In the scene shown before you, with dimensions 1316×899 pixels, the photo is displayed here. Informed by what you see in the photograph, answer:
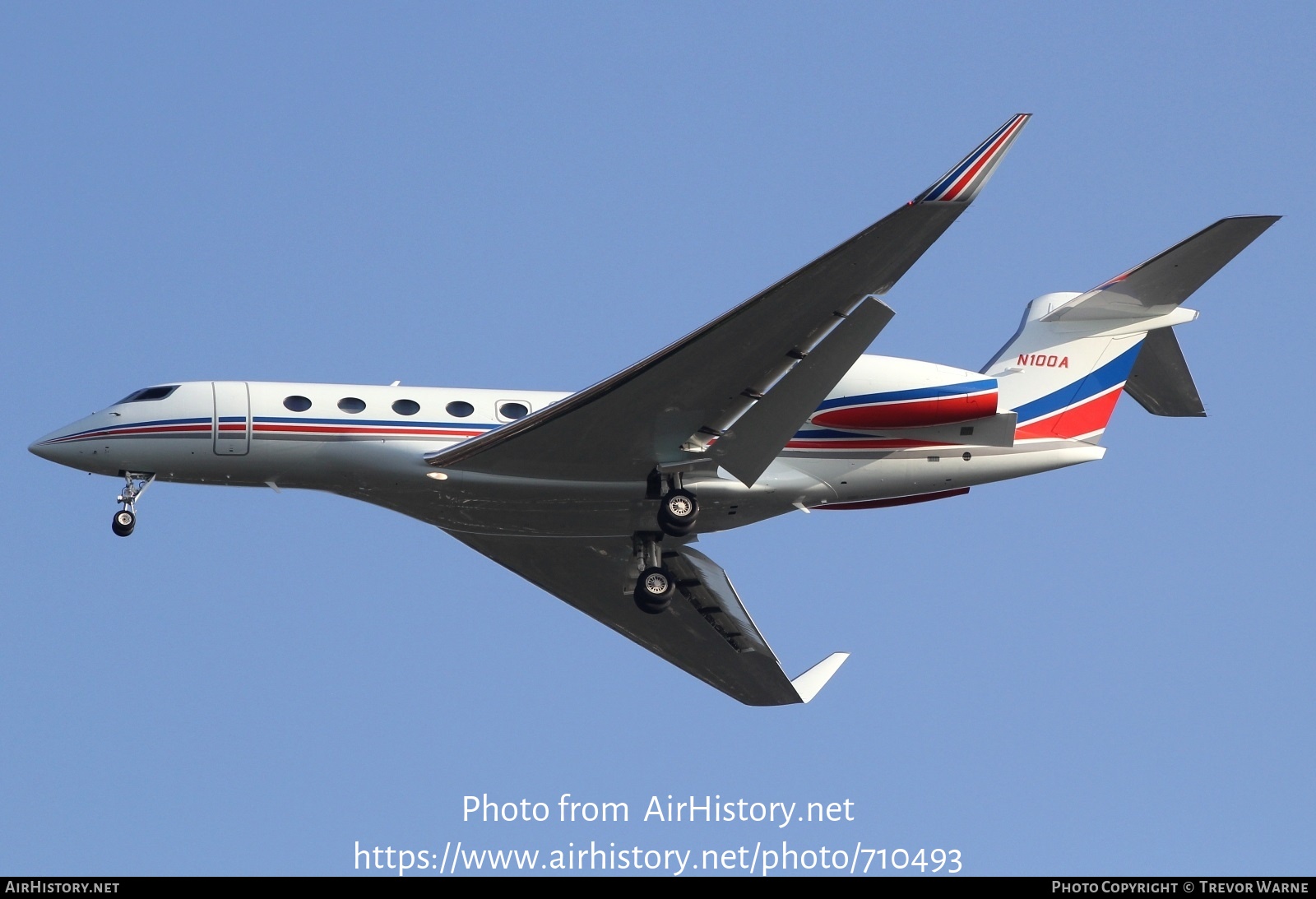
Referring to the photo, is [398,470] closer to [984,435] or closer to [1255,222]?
[984,435]

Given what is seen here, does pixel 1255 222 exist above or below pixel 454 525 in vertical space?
above

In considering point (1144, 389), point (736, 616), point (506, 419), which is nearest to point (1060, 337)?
point (1144, 389)

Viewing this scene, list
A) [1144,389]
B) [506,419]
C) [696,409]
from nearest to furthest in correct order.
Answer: [696,409] < [506,419] < [1144,389]

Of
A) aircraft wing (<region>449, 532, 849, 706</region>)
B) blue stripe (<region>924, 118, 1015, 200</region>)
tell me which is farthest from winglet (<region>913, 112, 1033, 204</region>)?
aircraft wing (<region>449, 532, 849, 706</region>)

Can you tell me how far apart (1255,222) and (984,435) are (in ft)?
13.2

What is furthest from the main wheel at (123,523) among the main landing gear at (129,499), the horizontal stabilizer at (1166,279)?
the horizontal stabilizer at (1166,279)

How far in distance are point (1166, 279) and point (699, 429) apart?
6682mm

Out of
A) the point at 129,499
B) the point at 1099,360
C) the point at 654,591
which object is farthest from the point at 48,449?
the point at 1099,360

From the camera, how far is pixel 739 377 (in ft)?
62.4

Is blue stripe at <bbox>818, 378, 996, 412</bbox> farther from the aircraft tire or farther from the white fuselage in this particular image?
the aircraft tire

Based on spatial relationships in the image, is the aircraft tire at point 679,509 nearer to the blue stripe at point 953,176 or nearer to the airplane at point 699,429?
the airplane at point 699,429

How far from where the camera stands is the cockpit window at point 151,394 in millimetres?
20766

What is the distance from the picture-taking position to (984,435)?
69.7 feet

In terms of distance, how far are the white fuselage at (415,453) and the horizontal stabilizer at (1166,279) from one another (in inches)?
108
